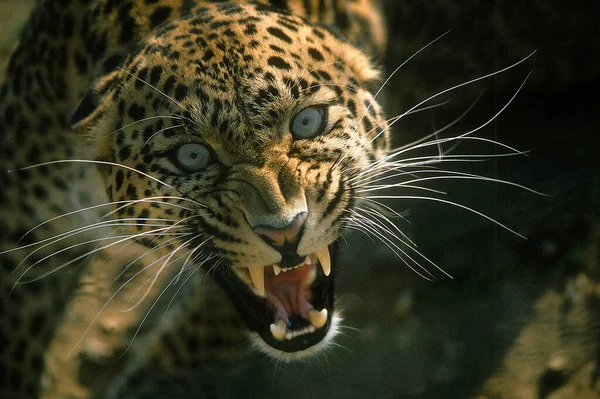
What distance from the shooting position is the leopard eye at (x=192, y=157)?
2.12 metres

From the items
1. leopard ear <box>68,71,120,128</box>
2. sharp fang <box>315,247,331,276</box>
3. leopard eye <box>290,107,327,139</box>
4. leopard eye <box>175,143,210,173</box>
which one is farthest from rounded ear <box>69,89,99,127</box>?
sharp fang <box>315,247,331,276</box>

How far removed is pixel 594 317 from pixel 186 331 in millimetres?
1253

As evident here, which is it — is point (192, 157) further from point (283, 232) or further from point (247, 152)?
point (283, 232)

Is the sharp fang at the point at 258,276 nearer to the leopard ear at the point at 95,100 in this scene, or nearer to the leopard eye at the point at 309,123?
the leopard eye at the point at 309,123

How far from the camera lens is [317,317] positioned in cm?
224

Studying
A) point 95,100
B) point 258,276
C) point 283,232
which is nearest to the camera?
point 283,232

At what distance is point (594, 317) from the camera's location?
2471 mm

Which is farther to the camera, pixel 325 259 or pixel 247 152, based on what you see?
pixel 325 259

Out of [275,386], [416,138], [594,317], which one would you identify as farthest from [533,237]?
[275,386]

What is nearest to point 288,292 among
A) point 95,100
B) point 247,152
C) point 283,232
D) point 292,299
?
point 292,299

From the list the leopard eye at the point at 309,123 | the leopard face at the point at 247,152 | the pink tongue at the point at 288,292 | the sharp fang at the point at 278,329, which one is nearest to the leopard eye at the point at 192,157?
the leopard face at the point at 247,152

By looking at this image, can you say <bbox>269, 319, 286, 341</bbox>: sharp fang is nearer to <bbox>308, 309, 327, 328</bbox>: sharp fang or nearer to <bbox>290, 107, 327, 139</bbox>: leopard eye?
<bbox>308, 309, 327, 328</bbox>: sharp fang

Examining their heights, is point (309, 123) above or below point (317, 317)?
above

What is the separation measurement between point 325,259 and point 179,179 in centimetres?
45
